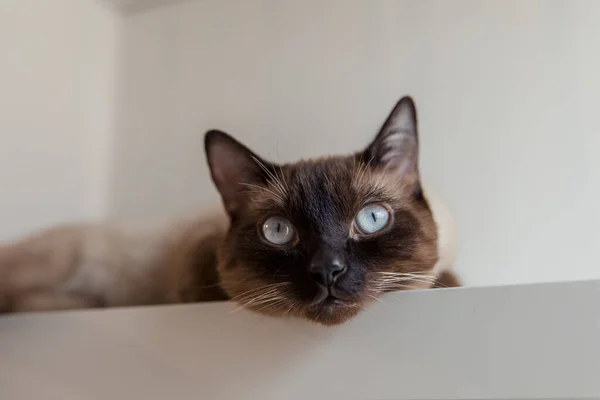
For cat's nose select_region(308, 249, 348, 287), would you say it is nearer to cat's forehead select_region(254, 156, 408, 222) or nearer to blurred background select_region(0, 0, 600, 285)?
cat's forehead select_region(254, 156, 408, 222)

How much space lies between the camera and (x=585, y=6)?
5.13ft

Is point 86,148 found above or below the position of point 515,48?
below

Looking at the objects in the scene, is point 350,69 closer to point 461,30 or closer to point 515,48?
point 461,30

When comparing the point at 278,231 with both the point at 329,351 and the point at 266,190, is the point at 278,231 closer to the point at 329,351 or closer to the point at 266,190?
the point at 266,190

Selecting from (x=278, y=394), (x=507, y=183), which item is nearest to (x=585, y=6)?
(x=507, y=183)

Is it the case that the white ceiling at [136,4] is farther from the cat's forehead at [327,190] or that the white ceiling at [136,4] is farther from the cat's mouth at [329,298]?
the cat's mouth at [329,298]

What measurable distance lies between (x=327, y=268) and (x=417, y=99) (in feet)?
3.10

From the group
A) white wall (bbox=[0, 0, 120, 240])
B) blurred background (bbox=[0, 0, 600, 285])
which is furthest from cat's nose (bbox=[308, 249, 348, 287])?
white wall (bbox=[0, 0, 120, 240])

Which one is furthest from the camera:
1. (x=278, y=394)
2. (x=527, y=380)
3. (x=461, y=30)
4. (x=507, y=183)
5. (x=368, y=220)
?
(x=461, y=30)

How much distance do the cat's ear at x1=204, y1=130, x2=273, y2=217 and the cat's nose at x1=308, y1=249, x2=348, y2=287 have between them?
0.33m

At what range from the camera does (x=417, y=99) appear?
1660 millimetres

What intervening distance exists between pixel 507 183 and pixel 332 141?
52 centimetres

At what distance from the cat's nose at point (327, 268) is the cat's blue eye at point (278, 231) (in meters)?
0.15

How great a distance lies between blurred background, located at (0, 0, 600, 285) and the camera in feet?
4.89
